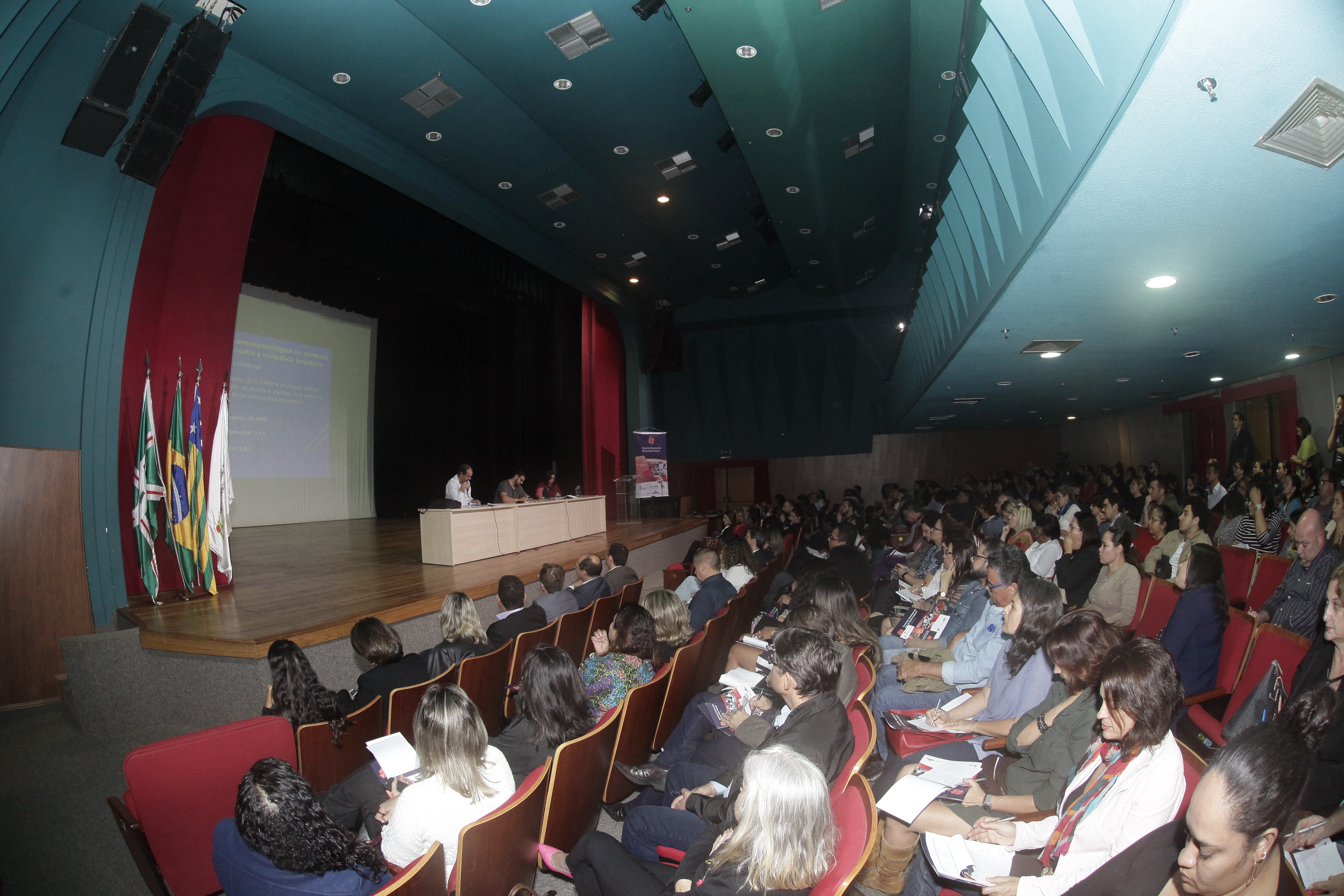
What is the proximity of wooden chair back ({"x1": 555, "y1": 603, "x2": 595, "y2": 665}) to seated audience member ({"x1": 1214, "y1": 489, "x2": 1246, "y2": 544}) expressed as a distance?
215 inches

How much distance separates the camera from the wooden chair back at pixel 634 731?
264 centimetres

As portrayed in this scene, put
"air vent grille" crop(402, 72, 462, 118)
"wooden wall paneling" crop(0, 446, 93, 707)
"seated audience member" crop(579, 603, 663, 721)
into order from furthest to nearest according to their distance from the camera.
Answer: "air vent grille" crop(402, 72, 462, 118) → "wooden wall paneling" crop(0, 446, 93, 707) → "seated audience member" crop(579, 603, 663, 721)

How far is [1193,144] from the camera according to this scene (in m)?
2.32

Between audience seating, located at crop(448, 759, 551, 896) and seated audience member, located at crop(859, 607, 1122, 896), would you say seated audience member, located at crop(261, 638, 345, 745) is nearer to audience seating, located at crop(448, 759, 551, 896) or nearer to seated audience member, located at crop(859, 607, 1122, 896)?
audience seating, located at crop(448, 759, 551, 896)

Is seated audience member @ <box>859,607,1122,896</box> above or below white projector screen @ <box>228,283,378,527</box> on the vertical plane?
below

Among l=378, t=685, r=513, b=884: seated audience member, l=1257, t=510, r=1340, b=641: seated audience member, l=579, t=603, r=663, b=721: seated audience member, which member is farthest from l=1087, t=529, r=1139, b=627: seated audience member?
l=378, t=685, r=513, b=884: seated audience member

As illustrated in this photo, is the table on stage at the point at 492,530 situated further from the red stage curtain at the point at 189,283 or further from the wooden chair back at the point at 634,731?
the wooden chair back at the point at 634,731

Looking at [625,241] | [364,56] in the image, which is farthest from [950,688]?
[625,241]

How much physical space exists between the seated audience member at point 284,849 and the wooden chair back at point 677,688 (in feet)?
5.25

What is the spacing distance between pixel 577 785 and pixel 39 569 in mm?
4601

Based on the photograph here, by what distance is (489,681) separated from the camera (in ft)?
11.3

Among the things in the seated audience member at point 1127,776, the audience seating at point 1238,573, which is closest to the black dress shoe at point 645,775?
the seated audience member at point 1127,776

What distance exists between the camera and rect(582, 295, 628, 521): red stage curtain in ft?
45.0

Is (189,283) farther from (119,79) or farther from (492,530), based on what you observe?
(492,530)
